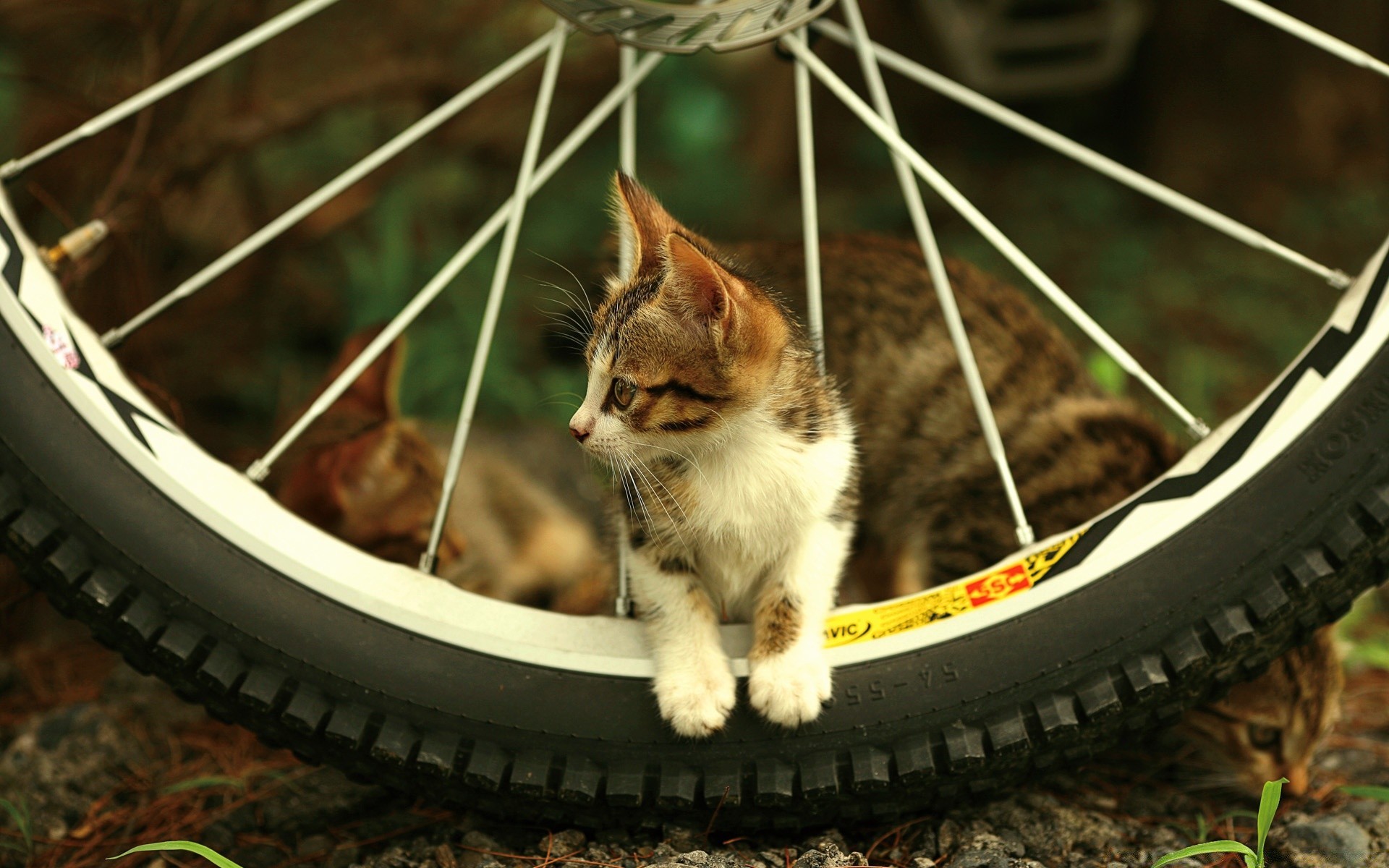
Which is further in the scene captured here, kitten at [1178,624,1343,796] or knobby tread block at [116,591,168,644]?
kitten at [1178,624,1343,796]

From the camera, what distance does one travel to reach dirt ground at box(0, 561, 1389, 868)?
70.3 inches

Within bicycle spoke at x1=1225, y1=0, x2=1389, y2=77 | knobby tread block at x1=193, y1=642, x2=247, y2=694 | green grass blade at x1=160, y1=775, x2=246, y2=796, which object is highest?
bicycle spoke at x1=1225, y1=0, x2=1389, y2=77

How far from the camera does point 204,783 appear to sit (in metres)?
2.11

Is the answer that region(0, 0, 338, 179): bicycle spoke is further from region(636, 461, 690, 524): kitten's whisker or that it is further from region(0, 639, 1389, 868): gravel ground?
region(0, 639, 1389, 868): gravel ground

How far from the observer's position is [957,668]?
169 centimetres

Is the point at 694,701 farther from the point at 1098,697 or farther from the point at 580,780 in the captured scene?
the point at 1098,697

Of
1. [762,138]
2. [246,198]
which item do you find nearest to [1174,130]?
[762,138]

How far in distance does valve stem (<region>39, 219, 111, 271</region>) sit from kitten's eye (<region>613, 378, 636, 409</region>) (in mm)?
995

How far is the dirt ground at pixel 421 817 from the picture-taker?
1786 mm

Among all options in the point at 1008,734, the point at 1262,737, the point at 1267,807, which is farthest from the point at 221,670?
the point at 1262,737

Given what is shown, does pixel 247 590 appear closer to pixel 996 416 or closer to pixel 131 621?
pixel 131 621

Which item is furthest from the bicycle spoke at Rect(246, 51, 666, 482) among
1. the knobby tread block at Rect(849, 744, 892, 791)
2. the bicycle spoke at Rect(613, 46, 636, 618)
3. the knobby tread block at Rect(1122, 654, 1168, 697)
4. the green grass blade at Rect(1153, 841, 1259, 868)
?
the green grass blade at Rect(1153, 841, 1259, 868)

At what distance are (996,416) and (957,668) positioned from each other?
116 cm

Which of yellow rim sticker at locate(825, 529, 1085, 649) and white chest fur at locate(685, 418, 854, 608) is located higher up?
white chest fur at locate(685, 418, 854, 608)
